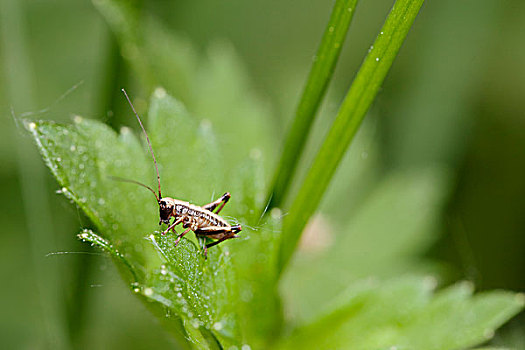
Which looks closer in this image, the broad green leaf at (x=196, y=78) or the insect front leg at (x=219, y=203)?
the insect front leg at (x=219, y=203)

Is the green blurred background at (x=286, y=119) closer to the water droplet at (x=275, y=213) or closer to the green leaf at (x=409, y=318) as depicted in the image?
the green leaf at (x=409, y=318)

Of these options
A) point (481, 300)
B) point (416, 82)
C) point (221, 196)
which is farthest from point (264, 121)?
point (416, 82)

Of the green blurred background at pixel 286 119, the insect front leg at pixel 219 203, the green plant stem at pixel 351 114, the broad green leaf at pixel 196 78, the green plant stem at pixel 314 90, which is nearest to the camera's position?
the green plant stem at pixel 351 114

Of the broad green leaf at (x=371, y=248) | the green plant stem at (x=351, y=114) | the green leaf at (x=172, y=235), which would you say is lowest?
the broad green leaf at (x=371, y=248)

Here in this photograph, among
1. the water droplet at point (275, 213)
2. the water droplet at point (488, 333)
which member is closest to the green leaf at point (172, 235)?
the water droplet at point (275, 213)

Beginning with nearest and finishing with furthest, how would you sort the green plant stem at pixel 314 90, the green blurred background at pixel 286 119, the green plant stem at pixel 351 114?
the green plant stem at pixel 351 114 < the green plant stem at pixel 314 90 < the green blurred background at pixel 286 119

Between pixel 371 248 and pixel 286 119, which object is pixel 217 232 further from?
pixel 286 119

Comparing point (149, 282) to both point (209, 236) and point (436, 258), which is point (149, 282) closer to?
point (209, 236)
